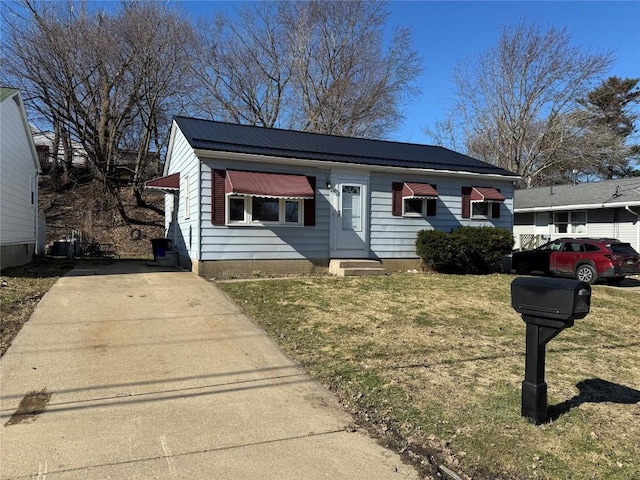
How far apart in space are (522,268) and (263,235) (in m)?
9.71

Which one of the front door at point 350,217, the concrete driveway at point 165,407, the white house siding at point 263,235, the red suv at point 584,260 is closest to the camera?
the concrete driveway at point 165,407

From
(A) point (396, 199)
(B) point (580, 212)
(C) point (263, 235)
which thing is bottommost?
(C) point (263, 235)

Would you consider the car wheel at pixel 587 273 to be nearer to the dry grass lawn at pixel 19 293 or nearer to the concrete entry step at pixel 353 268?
the concrete entry step at pixel 353 268

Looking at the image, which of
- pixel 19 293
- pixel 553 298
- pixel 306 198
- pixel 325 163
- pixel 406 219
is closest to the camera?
pixel 553 298

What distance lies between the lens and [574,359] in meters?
5.51

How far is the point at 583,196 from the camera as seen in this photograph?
22.2 meters

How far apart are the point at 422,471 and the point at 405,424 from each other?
677 mm

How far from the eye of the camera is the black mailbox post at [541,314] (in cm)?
346

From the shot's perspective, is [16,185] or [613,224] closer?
[16,185]

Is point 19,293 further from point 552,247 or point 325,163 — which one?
point 552,247

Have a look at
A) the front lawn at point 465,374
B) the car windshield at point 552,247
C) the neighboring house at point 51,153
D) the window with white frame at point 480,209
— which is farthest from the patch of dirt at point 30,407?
the neighboring house at point 51,153

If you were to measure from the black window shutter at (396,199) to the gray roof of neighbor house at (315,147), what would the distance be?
2.07ft

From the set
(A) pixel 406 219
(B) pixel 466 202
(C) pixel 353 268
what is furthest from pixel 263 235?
(B) pixel 466 202

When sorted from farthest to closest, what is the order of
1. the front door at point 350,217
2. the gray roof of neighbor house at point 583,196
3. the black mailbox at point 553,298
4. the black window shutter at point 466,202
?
the gray roof of neighbor house at point 583,196 → the black window shutter at point 466,202 → the front door at point 350,217 → the black mailbox at point 553,298
